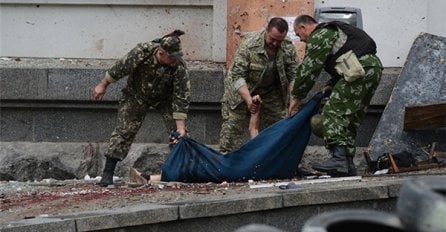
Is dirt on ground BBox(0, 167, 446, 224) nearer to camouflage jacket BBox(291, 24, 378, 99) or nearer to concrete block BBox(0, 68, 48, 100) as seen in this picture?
camouflage jacket BBox(291, 24, 378, 99)

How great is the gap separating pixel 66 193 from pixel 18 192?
83 centimetres

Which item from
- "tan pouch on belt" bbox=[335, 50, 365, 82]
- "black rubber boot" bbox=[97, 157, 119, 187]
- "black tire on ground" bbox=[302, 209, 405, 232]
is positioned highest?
"black tire on ground" bbox=[302, 209, 405, 232]

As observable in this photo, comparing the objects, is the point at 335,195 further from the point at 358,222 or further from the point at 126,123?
the point at 358,222

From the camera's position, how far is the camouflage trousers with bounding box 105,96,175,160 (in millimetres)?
10906

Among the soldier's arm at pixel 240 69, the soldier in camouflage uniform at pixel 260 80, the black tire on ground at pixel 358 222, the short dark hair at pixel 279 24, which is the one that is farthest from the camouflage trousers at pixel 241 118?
the black tire on ground at pixel 358 222

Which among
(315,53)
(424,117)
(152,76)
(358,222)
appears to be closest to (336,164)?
(315,53)

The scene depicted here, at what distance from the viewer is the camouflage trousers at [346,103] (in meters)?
10.1

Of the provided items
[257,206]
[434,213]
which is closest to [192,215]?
[257,206]

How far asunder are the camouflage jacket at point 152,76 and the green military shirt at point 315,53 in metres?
1.03

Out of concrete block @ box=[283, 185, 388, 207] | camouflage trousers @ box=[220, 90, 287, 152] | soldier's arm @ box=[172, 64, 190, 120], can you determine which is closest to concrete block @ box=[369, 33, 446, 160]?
camouflage trousers @ box=[220, 90, 287, 152]

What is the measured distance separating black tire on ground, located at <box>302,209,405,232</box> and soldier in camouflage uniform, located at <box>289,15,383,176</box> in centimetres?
611

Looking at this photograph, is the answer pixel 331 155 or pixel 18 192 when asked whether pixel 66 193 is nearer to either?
pixel 18 192

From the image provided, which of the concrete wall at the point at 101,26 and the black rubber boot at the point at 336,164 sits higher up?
the concrete wall at the point at 101,26

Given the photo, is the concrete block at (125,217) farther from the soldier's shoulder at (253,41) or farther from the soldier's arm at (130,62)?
the soldier's shoulder at (253,41)
